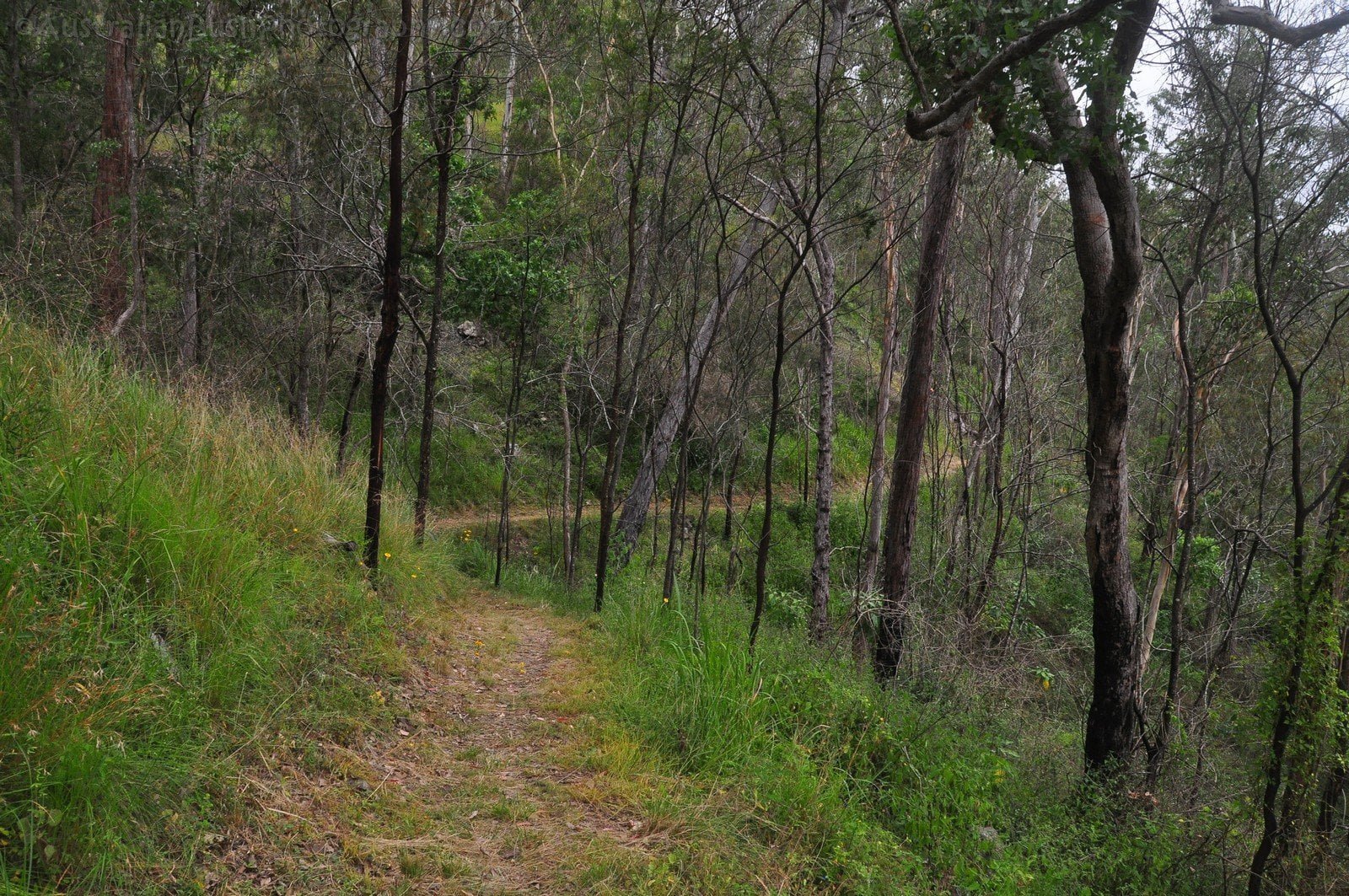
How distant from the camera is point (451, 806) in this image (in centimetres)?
360

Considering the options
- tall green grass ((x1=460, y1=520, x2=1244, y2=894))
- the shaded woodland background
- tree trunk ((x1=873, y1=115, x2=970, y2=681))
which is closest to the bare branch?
the shaded woodland background

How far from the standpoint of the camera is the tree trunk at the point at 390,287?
5.21 meters

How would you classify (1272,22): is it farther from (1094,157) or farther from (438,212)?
(438,212)

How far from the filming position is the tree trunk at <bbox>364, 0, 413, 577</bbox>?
521 centimetres

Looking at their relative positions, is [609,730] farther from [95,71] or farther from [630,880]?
[95,71]

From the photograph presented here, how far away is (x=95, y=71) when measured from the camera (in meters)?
14.0

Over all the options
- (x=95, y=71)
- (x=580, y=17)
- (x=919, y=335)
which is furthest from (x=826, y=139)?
(x=95, y=71)

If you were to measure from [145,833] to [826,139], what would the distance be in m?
7.65

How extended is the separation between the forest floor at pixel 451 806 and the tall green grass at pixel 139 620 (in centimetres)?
19

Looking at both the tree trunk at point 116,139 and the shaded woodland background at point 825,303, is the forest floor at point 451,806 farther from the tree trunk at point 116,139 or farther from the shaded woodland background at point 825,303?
the tree trunk at point 116,139

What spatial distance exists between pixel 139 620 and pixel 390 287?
2936 millimetres

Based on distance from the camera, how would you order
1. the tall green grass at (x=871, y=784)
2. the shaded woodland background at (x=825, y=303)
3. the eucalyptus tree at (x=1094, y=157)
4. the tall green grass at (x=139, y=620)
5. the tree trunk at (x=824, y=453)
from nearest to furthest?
the tall green grass at (x=139, y=620) < the tall green grass at (x=871, y=784) < the eucalyptus tree at (x=1094, y=157) < the shaded woodland background at (x=825, y=303) < the tree trunk at (x=824, y=453)

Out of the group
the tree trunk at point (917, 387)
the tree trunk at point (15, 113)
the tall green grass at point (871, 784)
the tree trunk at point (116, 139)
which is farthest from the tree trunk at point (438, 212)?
the tree trunk at point (15, 113)

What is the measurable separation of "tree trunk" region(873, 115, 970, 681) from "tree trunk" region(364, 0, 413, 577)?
14.5ft
